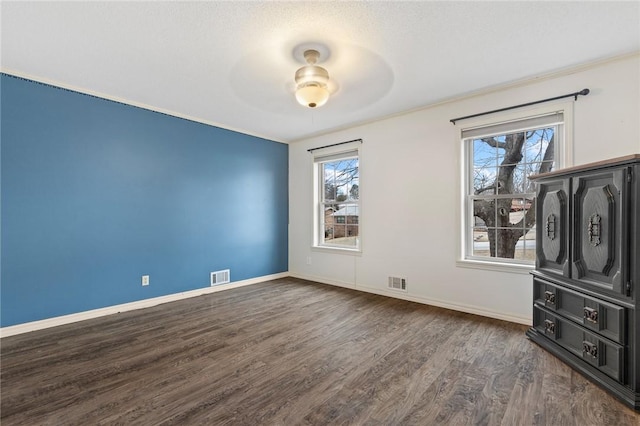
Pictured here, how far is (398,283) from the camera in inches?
162

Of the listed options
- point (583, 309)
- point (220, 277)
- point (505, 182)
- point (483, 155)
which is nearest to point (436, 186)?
point (483, 155)

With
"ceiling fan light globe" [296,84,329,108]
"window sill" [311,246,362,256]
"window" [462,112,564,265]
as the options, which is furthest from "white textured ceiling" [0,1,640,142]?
"window sill" [311,246,362,256]

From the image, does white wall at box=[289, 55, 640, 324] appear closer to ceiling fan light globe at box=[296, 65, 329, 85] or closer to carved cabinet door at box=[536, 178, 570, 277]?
carved cabinet door at box=[536, 178, 570, 277]

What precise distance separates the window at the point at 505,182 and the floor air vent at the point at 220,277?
3.43m

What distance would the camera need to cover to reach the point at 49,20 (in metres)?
2.14

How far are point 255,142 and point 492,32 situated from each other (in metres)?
3.74

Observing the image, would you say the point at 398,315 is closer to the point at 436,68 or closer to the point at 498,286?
the point at 498,286

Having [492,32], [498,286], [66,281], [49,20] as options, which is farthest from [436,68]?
[66,281]

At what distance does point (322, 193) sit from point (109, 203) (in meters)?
3.13

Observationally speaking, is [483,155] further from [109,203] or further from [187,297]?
[109,203]

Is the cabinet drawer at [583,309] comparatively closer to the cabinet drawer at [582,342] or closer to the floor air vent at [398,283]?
the cabinet drawer at [582,342]

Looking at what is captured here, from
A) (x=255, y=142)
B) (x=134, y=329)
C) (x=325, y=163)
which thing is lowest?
(x=134, y=329)

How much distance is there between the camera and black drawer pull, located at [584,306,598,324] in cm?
207

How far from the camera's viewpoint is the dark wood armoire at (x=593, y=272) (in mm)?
1862
